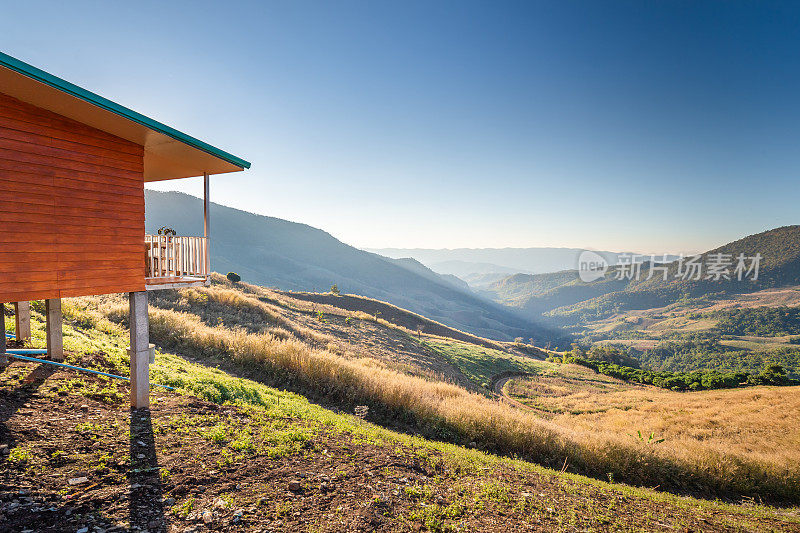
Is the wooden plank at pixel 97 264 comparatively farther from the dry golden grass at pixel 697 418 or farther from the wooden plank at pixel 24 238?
the dry golden grass at pixel 697 418

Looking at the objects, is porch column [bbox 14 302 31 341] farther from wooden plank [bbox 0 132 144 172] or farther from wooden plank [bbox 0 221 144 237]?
wooden plank [bbox 0 132 144 172]

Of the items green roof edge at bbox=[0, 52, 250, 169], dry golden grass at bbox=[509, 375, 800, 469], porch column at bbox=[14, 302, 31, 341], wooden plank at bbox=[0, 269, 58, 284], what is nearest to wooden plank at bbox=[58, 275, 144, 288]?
wooden plank at bbox=[0, 269, 58, 284]

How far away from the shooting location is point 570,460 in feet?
31.9

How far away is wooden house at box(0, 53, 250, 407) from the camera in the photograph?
5852 millimetres

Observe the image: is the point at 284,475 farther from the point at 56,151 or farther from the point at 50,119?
the point at 50,119

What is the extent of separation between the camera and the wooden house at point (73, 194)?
5852 mm

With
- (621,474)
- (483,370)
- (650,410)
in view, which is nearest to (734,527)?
(621,474)

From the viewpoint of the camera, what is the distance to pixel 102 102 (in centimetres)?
630

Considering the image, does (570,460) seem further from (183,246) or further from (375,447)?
(183,246)

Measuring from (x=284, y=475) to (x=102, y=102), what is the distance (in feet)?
25.2

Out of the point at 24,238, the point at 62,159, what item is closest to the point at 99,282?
the point at 24,238

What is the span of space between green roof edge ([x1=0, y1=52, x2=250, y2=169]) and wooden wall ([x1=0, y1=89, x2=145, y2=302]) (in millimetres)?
1003

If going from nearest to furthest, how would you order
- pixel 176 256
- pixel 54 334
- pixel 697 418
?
pixel 54 334 < pixel 176 256 < pixel 697 418

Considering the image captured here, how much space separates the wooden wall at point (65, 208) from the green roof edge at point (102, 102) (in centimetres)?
100
